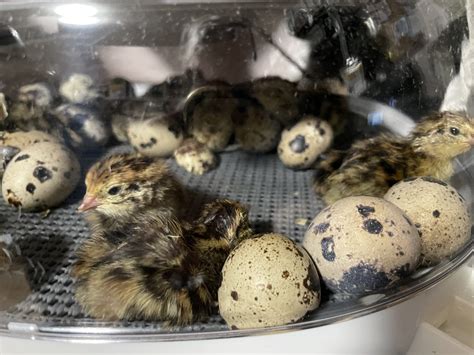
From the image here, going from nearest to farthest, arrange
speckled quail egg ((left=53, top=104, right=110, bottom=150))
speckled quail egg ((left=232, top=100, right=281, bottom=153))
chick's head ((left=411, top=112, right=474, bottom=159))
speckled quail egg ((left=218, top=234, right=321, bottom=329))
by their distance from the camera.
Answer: speckled quail egg ((left=218, top=234, right=321, bottom=329)) → chick's head ((left=411, top=112, right=474, bottom=159)) → speckled quail egg ((left=53, top=104, right=110, bottom=150)) → speckled quail egg ((left=232, top=100, right=281, bottom=153))

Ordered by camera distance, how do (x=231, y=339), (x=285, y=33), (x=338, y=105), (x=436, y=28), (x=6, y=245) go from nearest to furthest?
1. (x=231, y=339)
2. (x=6, y=245)
3. (x=436, y=28)
4. (x=338, y=105)
5. (x=285, y=33)

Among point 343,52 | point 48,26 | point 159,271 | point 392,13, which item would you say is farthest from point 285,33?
point 159,271

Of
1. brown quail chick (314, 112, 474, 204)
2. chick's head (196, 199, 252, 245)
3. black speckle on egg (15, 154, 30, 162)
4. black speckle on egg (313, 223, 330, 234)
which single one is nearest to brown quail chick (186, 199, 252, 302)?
chick's head (196, 199, 252, 245)

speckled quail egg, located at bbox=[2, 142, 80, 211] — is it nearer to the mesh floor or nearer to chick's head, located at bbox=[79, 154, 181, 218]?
the mesh floor

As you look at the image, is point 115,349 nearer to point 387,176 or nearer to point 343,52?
point 387,176

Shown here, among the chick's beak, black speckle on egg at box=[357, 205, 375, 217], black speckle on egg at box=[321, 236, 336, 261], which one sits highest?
black speckle on egg at box=[357, 205, 375, 217]

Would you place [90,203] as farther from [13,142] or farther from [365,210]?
[365,210]

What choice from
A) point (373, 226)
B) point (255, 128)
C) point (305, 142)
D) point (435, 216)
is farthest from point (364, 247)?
point (255, 128)
